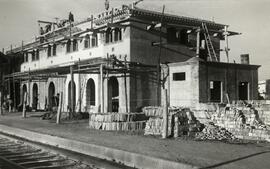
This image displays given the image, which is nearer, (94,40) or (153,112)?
(153,112)

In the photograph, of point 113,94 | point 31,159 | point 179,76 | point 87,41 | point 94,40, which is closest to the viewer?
point 31,159

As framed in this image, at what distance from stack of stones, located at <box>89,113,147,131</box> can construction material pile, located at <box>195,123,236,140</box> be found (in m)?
4.30

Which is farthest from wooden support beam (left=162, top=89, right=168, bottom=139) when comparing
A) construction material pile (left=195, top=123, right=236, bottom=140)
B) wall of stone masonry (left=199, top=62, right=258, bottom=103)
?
wall of stone masonry (left=199, top=62, right=258, bottom=103)

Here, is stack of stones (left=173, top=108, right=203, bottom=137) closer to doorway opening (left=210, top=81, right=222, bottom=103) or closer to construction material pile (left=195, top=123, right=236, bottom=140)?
construction material pile (left=195, top=123, right=236, bottom=140)

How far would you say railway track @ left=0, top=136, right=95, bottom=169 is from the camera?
10.8 meters

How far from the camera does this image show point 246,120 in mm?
15000

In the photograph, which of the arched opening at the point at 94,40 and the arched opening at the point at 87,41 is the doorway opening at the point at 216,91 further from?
the arched opening at the point at 87,41

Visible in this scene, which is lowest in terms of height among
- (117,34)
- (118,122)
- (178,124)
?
(118,122)

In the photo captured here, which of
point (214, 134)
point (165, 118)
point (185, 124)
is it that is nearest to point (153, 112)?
point (185, 124)

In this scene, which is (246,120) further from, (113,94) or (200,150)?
(113,94)

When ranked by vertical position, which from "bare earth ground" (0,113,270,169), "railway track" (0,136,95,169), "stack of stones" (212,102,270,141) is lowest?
"railway track" (0,136,95,169)

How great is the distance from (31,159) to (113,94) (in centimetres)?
1676

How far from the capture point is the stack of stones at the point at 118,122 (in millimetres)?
18219

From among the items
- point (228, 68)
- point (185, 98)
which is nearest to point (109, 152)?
point (185, 98)
